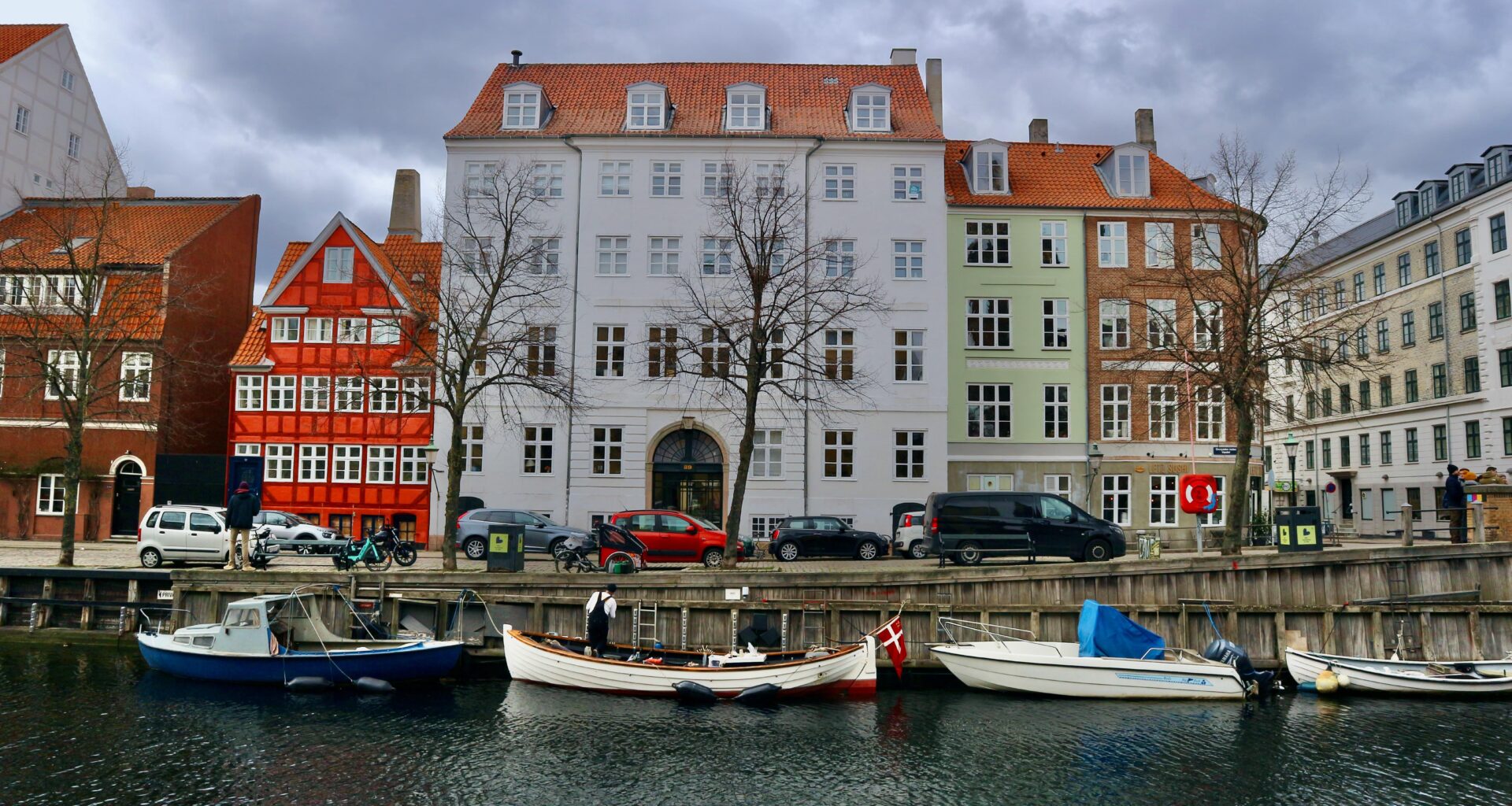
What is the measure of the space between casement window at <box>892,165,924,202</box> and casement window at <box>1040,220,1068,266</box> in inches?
229

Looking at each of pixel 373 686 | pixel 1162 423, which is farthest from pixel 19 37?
pixel 1162 423

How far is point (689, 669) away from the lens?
21.4m

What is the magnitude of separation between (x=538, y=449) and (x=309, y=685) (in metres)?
18.1

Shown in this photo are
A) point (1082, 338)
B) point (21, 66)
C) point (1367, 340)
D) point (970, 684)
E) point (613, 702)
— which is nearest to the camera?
point (613, 702)

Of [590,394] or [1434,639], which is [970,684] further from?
[590,394]

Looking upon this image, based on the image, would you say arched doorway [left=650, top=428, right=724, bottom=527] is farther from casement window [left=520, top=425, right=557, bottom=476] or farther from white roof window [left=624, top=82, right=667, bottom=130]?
white roof window [left=624, top=82, right=667, bottom=130]

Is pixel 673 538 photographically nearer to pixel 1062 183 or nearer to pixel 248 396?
pixel 248 396

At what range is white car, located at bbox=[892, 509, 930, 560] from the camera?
3291 cm

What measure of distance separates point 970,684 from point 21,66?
50.1m

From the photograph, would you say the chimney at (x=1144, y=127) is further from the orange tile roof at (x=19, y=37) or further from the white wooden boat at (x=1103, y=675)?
the orange tile roof at (x=19, y=37)

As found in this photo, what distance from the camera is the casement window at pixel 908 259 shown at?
1599 inches

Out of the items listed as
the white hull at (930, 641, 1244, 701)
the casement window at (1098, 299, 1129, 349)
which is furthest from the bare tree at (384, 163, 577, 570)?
the casement window at (1098, 299, 1129, 349)

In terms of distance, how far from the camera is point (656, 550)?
30.3 m

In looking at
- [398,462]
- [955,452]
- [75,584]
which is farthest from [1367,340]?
[75,584]
